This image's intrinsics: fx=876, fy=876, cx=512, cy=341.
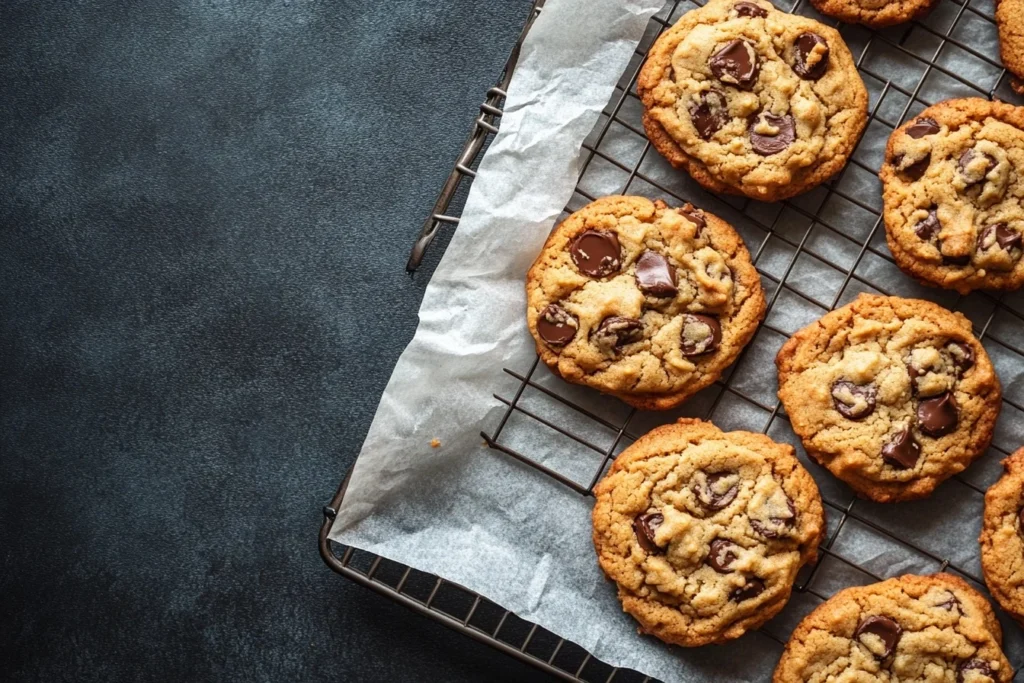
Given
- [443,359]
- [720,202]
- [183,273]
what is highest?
[720,202]

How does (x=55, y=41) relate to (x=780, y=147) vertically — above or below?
below

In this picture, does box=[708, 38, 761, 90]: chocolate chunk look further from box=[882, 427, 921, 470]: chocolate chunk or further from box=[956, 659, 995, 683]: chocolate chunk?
box=[956, 659, 995, 683]: chocolate chunk

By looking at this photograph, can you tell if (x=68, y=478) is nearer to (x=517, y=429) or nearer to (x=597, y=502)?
(x=517, y=429)

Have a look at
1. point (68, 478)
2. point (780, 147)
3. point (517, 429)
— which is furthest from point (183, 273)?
point (780, 147)

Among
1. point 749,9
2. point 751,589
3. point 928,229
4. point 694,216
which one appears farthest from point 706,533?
point 749,9

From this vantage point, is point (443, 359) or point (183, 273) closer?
point (443, 359)

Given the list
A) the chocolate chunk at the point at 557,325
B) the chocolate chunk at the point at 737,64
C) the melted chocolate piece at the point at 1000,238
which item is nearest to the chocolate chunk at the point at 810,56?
the chocolate chunk at the point at 737,64
